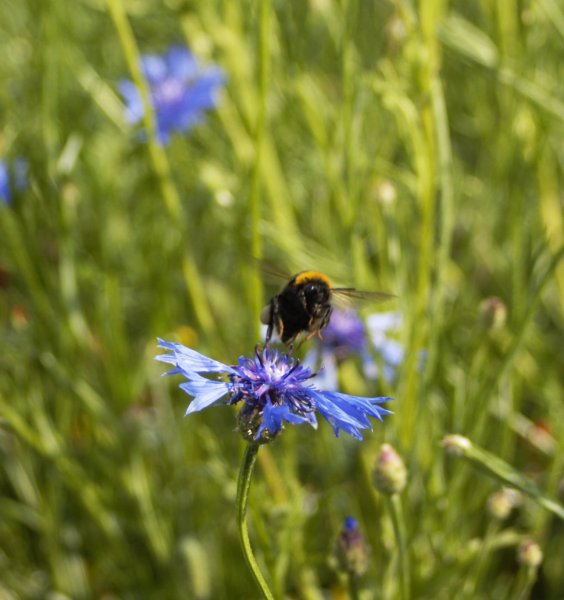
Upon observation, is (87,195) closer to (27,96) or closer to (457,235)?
(27,96)

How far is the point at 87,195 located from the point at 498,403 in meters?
1.09

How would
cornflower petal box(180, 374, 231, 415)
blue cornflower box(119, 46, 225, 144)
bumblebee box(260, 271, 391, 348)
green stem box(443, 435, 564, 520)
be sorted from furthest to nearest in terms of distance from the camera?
blue cornflower box(119, 46, 225, 144), bumblebee box(260, 271, 391, 348), green stem box(443, 435, 564, 520), cornflower petal box(180, 374, 231, 415)

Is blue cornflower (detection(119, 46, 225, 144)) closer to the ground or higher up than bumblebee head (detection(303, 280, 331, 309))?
higher up

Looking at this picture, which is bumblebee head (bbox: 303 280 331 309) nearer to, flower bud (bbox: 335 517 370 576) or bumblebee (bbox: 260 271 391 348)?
bumblebee (bbox: 260 271 391 348)

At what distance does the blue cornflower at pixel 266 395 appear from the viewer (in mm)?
727

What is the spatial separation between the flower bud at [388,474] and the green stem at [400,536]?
18 mm

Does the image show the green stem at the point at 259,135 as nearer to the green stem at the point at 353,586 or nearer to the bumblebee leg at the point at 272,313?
the bumblebee leg at the point at 272,313

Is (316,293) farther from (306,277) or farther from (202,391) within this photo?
(202,391)

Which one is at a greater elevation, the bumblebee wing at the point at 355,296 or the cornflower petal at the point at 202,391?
the bumblebee wing at the point at 355,296

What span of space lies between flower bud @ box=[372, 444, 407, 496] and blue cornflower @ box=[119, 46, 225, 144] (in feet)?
3.11

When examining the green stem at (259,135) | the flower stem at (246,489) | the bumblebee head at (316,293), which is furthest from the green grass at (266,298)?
the flower stem at (246,489)

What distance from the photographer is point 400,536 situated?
3.14 ft

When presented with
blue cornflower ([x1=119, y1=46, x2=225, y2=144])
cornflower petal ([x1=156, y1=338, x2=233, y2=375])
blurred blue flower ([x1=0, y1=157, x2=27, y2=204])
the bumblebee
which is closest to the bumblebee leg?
the bumblebee

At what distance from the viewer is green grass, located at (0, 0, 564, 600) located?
1.22 meters
